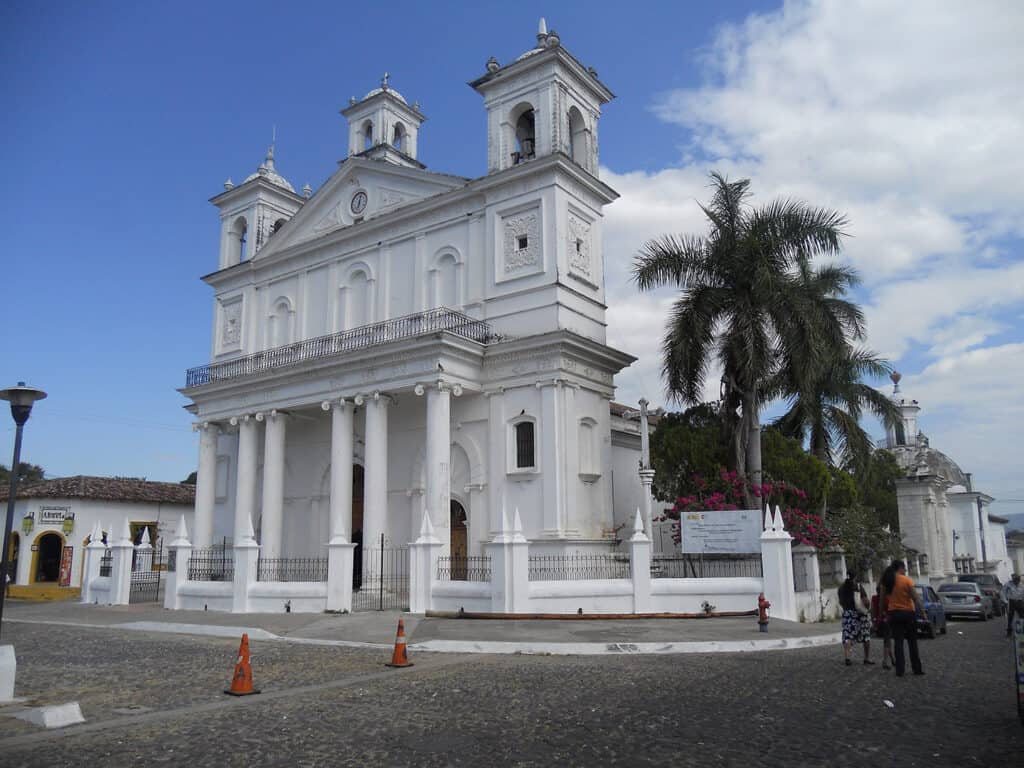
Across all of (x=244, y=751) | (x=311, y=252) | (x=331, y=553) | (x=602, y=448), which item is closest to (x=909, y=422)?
(x=602, y=448)

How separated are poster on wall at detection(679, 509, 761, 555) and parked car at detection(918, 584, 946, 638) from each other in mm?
3625

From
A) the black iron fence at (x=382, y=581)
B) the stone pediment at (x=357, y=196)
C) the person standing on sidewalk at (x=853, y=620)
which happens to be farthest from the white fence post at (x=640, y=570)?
the stone pediment at (x=357, y=196)

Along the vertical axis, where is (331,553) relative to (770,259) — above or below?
below

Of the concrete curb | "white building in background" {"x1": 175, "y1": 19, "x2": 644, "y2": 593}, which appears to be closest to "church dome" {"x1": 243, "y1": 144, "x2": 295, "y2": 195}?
"white building in background" {"x1": 175, "y1": 19, "x2": 644, "y2": 593}

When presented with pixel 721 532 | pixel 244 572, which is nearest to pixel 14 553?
pixel 244 572

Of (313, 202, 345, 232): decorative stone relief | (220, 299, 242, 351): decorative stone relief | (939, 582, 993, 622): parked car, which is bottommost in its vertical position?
(939, 582, 993, 622): parked car

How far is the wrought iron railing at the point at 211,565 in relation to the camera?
23922 millimetres

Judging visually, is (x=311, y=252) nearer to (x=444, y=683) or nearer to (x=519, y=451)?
(x=519, y=451)

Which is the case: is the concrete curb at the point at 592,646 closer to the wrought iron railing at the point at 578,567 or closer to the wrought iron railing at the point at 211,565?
the wrought iron railing at the point at 578,567

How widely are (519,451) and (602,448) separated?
2641 mm

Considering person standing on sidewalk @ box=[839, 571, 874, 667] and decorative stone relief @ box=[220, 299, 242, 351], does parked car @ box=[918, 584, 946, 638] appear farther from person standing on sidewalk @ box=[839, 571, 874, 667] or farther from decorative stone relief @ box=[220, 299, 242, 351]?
decorative stone relief @ box=[220, 299, 242, 351]

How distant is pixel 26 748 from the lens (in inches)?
279

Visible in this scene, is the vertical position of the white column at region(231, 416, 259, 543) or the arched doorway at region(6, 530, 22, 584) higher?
the white column at region(231, 416, 259, 543)

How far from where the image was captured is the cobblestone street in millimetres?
6750
